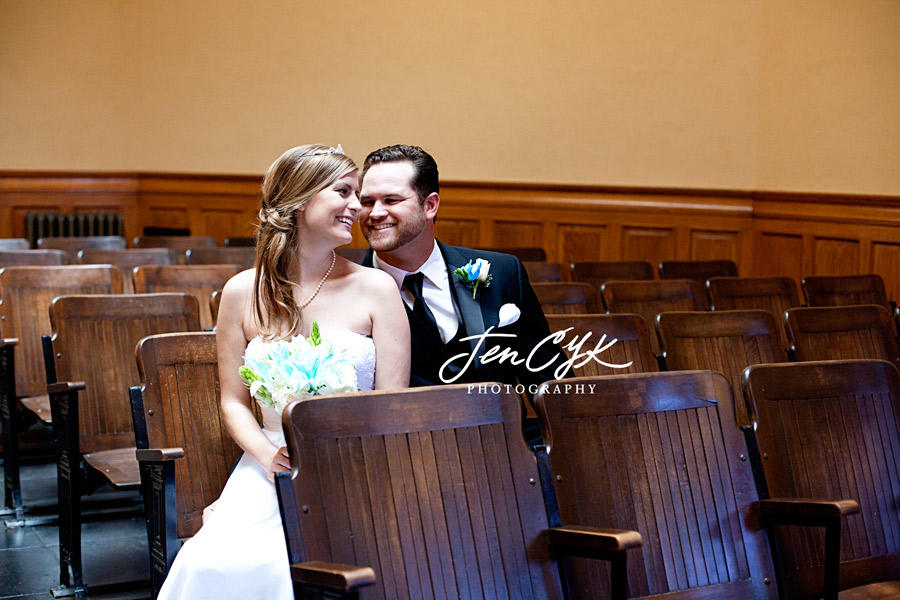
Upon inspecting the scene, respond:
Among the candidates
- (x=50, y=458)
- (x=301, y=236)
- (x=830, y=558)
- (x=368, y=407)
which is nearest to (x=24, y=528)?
(x=50, y=458)

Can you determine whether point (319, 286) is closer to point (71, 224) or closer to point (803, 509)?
point (803, 509)

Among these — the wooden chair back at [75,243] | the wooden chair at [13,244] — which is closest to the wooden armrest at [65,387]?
the wooden chair back at [75,243]

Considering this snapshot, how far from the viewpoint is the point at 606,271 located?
592cm

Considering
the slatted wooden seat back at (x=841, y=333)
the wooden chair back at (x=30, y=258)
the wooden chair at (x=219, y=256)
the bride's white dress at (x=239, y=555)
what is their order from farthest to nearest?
the wooden chair at (x=219, y=256)
the wooden chair back at (x=30, y=258)
the slatted wooden seat back at (x=841, y=333)
the bride's white dress at (x=239, y=555)

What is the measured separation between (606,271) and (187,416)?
3306 mm

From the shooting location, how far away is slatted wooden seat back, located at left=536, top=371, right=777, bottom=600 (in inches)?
94.8

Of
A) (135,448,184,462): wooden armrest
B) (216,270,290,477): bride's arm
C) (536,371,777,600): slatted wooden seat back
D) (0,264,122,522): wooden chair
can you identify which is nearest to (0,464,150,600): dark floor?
(0,264,122,522): wooden chair

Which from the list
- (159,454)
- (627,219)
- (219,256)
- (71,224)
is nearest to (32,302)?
(219,256)

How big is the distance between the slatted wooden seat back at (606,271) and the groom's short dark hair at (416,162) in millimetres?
2882

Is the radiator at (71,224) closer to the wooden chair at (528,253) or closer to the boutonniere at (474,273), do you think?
the wooden chair at (528,253)

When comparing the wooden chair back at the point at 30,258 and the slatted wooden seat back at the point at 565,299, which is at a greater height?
the wooden chair back at the point at 30,258

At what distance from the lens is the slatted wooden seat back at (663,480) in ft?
7.90

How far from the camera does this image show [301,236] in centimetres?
282

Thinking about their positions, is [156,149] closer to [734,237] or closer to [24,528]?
[734,237]
